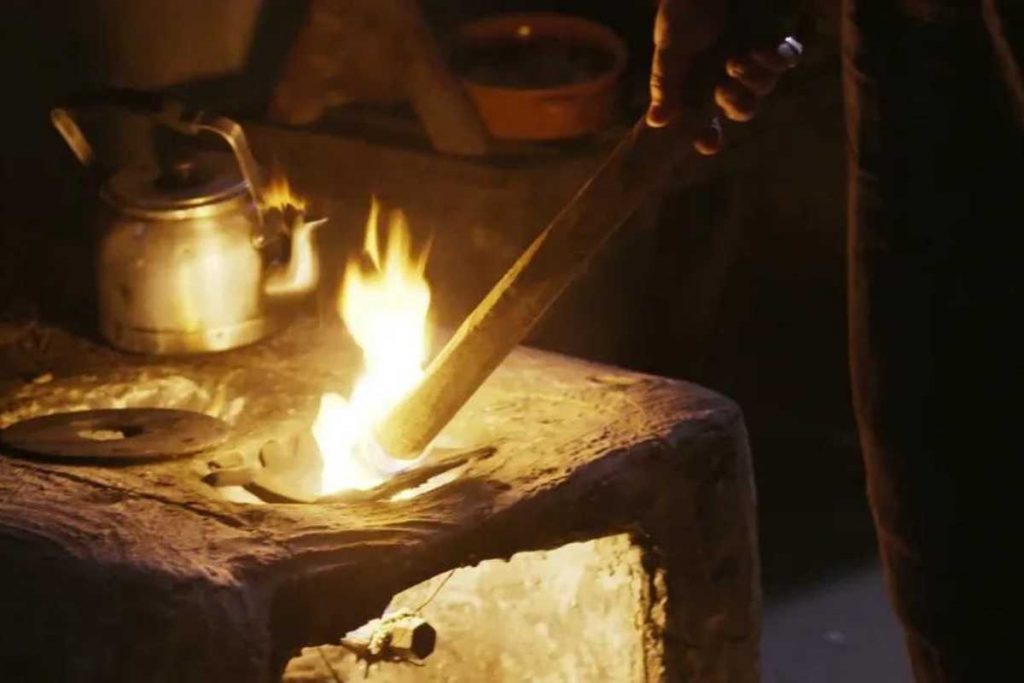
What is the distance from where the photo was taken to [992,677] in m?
1.58

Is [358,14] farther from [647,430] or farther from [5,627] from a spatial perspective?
[5,627]

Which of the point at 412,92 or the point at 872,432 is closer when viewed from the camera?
the point at 872,432

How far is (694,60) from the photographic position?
5.63 feet

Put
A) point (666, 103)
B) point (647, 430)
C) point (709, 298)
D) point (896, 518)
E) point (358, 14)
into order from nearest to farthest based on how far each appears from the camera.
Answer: point (896, 518) → point (666, 103) → point (647, 430) → point (358, 14) → point (709, 298)

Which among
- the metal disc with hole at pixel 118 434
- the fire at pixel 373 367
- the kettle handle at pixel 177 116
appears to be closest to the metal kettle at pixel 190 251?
the kettle handle at pixel 177 116

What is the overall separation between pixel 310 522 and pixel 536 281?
1.14 ft

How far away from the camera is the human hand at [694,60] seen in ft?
5.56

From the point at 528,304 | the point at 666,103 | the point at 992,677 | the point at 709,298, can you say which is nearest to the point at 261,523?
the point at 528,304

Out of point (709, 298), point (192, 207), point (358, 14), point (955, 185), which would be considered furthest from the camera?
point (709, 298)

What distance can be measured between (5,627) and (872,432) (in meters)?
0.81

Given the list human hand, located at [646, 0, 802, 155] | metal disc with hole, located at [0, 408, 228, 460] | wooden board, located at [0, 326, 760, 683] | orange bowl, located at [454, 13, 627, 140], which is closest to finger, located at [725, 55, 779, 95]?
human hand, located at [646, 0, 802, 155]

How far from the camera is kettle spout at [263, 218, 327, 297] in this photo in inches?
88.0

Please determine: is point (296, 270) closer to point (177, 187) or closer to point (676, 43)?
point (177, 187)

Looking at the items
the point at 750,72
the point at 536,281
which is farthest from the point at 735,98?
the point at 536,281
